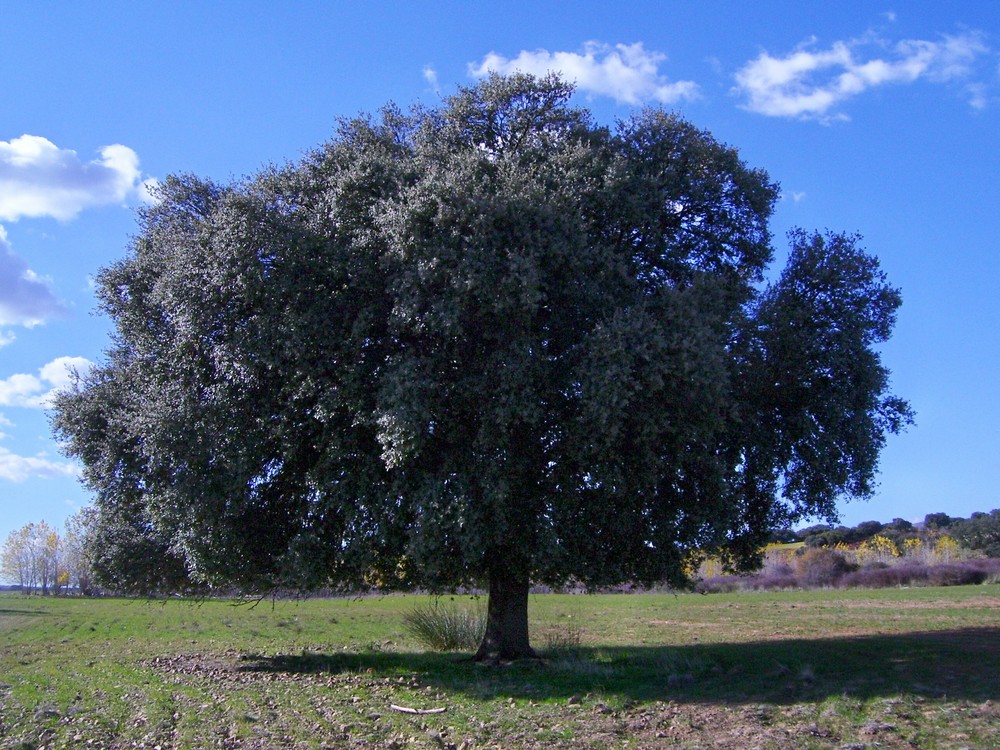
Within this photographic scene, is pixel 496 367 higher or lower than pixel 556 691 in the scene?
higher

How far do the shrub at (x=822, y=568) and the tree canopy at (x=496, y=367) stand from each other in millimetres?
45413

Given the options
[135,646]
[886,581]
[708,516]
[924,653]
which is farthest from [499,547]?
[886,581]

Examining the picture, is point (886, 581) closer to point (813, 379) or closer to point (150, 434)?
point (813, 379)

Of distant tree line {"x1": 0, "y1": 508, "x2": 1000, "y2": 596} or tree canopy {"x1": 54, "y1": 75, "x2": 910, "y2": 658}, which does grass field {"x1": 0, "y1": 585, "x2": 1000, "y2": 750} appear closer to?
tree canopy {"x1": 54, "y1": 75, "x2": 910, "y2": 658}

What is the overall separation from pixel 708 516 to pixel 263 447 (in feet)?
31.9

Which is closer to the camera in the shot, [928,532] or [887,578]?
[887,578]

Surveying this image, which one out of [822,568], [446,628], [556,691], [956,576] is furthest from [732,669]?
[822,568]

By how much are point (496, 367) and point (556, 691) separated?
6.18 m

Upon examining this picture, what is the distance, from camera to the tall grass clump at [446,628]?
2430 cm

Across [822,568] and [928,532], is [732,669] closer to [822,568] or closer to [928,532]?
[822,568]

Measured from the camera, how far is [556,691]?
15570 mm

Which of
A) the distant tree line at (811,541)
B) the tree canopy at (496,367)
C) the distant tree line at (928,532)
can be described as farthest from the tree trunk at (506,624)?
the distant tree line at (928,532)

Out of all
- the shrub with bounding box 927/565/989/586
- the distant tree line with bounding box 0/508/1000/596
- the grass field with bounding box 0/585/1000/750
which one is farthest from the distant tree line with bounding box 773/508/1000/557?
the grass field with bounding box 0/585/1000/750

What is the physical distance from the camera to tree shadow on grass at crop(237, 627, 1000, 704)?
46.8 ft
